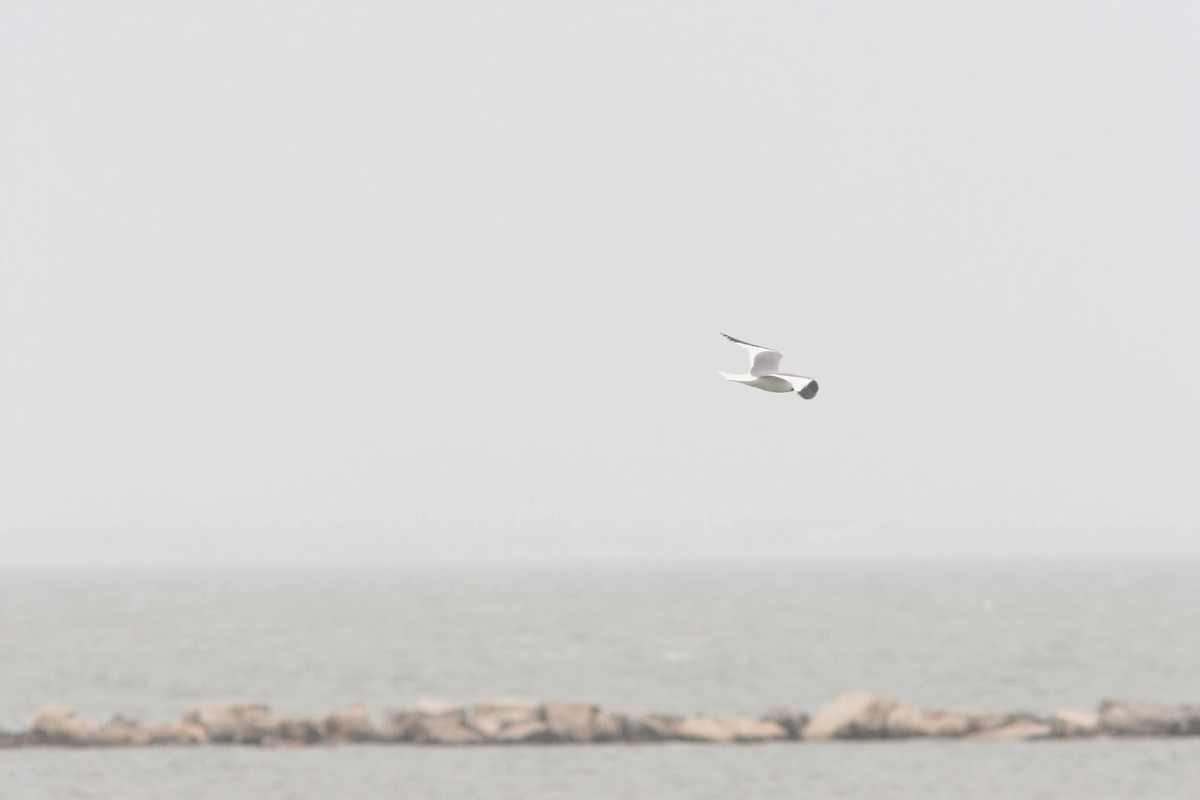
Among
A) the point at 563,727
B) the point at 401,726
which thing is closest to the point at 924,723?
the point at 563,727

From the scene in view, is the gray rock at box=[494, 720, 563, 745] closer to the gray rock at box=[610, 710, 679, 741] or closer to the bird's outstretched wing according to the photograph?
the gray rock at box=[610, 710, 679, 741]

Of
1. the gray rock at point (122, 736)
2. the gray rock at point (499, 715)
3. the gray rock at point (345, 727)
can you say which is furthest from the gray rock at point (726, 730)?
the gray rock at point (122, 736)

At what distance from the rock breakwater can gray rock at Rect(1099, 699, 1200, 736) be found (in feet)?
0.09

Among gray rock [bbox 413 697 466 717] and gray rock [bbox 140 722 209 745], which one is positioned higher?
gray rock [bbox 413 697 466 717]

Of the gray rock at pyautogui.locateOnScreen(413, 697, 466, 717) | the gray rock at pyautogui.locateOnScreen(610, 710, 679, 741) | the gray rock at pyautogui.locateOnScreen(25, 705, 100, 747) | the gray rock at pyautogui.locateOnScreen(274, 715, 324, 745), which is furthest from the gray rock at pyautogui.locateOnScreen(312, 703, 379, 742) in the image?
the gray rock at pyautogui.locateOnScreen(610, 710, 679, 741)

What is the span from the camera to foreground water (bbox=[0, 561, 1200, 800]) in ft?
117

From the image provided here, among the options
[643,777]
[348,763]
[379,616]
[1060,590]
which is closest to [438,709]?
[348,763]

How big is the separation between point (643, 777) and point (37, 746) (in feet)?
57.2

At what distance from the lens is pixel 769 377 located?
6297 mm

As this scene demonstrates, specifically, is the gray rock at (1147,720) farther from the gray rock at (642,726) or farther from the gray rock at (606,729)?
the gray rock at (606,729)

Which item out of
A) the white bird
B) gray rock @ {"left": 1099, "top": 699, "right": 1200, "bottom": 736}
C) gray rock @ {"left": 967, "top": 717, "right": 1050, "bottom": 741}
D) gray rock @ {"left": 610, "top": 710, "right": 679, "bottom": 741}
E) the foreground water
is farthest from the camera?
gray rock @ {"left": 1099, "top": 699, "right": 1200, "bottom": 736}

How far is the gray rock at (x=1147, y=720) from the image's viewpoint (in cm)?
4134

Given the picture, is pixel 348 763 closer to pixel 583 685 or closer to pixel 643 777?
pixel 643 777

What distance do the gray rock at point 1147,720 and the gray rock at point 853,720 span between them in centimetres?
616
